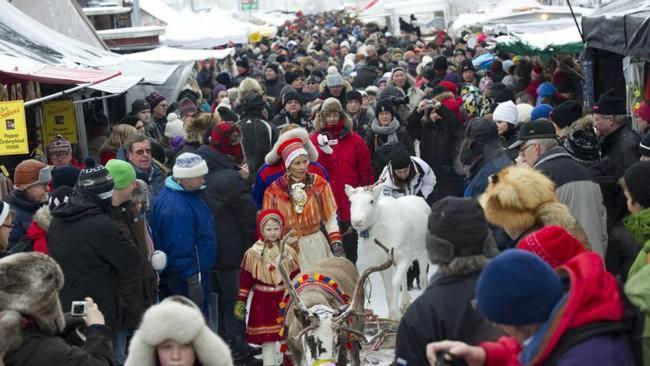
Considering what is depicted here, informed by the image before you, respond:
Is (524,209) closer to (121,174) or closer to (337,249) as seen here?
(121,174)

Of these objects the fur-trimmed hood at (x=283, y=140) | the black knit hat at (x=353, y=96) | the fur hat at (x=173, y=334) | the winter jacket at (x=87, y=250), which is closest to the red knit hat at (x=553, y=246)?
the fur hat at (x=173, y=334)

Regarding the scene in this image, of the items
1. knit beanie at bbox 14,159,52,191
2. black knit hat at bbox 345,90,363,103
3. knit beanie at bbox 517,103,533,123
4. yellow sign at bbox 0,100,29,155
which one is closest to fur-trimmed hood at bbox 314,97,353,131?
knit beanie at bbox 517,103,533,123

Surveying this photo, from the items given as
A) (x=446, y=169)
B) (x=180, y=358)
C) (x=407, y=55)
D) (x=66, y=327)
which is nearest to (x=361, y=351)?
(x=66, y=327)

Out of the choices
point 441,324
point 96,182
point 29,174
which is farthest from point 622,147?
point 441,324

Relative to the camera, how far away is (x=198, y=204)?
27.6 ft

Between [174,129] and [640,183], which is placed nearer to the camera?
[640,183]

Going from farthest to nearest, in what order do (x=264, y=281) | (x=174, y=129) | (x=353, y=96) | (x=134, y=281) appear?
(x=174, y=129) → (x=353, y=96) → (x=264, y=281) → (x=134, y=281)

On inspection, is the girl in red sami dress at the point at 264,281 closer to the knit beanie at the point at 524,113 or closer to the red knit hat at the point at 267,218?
the red knit hat at the point at 267,218

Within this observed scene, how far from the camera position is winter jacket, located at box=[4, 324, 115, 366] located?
456 cm

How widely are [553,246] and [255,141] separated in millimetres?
7759

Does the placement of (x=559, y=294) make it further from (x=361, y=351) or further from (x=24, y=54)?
(x=24, y=54)

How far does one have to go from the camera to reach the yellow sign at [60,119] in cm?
1285

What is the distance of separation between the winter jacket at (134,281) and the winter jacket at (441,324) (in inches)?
128

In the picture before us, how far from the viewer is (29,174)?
26.2ft
